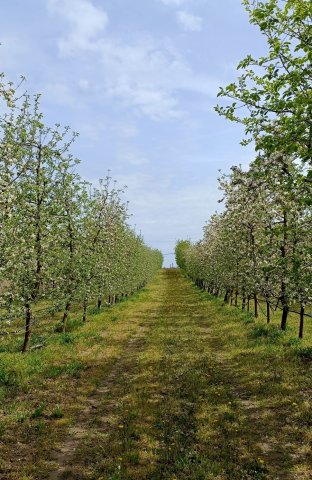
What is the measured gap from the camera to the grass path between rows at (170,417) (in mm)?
8727

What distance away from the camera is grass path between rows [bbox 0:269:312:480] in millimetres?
8727

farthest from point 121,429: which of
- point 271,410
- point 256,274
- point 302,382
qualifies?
point 256,274

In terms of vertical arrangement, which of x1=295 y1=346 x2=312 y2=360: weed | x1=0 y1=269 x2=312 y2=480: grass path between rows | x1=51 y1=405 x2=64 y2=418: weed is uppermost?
x1=295 y1=346 x2=312 y2=360: weed

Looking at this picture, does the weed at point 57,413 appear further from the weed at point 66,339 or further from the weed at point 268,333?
the weed at point 268,333

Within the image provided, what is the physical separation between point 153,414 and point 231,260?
23.3m

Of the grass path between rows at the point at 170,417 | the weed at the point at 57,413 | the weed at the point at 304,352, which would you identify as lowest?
the weed at the point at 57,413

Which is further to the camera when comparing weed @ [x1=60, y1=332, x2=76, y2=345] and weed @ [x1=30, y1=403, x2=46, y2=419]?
weed @ [x1=60, y1=332, x2=76, y2=345]

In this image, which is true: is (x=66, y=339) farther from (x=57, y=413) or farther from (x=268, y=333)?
(x=268, y=333)

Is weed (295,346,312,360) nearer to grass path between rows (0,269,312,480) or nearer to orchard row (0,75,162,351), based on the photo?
grass path between rows (0,269,312,480)

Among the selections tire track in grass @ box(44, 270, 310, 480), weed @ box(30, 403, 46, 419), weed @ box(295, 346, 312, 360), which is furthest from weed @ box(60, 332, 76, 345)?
weed @ box(295, 346, 312, 360)

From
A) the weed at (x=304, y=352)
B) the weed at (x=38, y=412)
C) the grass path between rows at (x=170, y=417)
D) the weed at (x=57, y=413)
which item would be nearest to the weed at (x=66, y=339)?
the grass path between rows at (x=170, y=417)

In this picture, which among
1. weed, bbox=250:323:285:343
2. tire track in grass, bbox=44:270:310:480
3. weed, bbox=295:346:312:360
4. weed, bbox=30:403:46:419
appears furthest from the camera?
weed, bbox=250:323:285:343

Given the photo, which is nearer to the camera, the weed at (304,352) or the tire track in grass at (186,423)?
the tire track in grass at (186,423)

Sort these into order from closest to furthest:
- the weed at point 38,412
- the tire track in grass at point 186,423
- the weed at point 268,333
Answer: the tire track in grass at point 186,423 → the weed at point 38,412 → the weed at point 268,333
